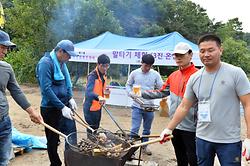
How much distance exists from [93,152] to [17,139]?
3.04m

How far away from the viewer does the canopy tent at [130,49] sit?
10.1 metres

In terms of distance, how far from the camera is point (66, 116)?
12.8 feet

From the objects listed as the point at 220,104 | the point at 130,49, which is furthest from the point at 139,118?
the point at 130,49

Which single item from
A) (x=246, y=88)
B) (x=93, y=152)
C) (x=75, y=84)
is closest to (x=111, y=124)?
(x=93, y=152)

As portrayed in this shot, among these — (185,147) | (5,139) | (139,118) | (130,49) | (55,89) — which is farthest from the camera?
(130,49)

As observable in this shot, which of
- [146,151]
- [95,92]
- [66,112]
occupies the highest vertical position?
[95,92]

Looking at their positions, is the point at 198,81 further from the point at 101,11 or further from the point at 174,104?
the point at 101,11

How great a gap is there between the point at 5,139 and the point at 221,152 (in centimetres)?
230

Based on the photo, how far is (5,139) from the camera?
3.35 meters

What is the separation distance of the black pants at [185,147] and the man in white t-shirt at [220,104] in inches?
24.0

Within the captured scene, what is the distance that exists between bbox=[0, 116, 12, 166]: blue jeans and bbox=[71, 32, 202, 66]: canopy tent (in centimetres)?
686

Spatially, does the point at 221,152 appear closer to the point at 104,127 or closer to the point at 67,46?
the point at 67,46

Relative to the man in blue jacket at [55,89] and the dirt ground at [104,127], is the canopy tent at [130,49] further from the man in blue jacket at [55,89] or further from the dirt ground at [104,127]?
the man in blue jacket at [55,89]

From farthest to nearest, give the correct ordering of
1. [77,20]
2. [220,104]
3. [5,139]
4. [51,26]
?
[77,20] < [51,26] < [5,139] < [220,104]
